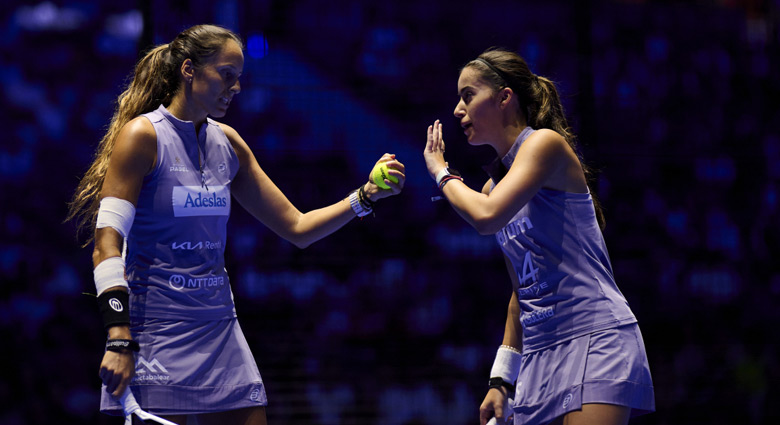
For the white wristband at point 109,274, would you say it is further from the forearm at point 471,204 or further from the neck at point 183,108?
the forearm at point 471,204

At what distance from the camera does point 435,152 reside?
288 cm

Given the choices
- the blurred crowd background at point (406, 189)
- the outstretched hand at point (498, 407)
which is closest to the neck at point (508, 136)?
the outstretched hand at point (498, 407)

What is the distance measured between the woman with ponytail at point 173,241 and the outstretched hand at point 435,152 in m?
0.63

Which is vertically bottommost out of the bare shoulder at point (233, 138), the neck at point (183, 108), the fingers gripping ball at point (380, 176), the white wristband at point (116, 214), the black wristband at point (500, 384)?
the black wristband at point (500, 384)

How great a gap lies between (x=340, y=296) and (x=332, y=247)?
0.29 meters

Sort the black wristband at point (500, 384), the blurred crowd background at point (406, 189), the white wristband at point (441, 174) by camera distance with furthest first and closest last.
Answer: the blurred crowd background at point (406, 189) < the black wristband at point (500, 384) < the white wristband at point (441, 174)

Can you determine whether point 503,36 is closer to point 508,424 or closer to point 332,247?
point 332,247

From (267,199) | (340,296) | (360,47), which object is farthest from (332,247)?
(267,199)

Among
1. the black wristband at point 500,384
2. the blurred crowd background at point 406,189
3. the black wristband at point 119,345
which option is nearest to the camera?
the black wristband at point 119,345

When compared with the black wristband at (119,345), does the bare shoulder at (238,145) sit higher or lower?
higher

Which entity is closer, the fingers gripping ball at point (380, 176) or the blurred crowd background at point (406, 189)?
the fingers gripping ball at point (380, 176)

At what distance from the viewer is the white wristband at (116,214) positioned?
7.81ft

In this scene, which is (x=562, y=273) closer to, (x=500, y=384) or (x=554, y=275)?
(x=554, y=275)

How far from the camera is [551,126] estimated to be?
9.37ft
